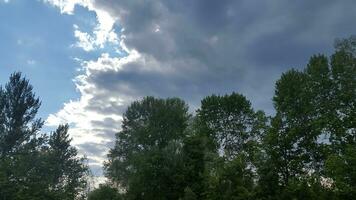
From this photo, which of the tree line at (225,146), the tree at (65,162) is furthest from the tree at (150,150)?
the tree at (65,162)

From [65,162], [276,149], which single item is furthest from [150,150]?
[65,162]

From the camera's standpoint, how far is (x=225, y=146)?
57.4 metres

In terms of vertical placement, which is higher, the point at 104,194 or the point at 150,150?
the point at 150,150

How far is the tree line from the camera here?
140 feet

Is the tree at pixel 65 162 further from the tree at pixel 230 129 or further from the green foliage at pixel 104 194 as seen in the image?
the tree at pixel 230 129

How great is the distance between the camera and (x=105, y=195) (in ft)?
209

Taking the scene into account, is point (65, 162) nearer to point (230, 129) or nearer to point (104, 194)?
point (104, 194)

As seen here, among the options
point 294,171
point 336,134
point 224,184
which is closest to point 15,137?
point 224,184

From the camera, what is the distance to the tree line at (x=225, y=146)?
140 feet

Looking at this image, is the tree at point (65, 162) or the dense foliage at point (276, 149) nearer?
the dense foliage at point (276, 149)

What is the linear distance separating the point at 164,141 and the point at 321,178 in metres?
31.6

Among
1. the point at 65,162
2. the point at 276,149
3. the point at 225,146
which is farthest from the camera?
the point at 65,162

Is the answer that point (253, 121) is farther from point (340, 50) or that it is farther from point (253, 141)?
point (340, 50)

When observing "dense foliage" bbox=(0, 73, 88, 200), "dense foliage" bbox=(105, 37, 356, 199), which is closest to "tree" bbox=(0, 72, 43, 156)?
"dense foliage" bbox=(0, 73, 88, 200)
